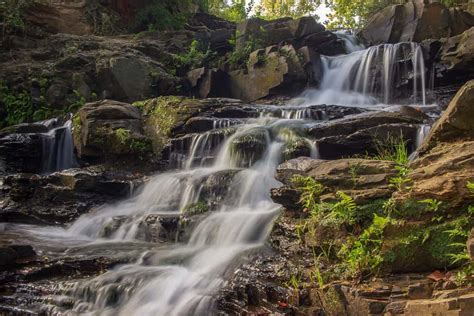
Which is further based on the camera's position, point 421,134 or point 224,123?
point 224,123

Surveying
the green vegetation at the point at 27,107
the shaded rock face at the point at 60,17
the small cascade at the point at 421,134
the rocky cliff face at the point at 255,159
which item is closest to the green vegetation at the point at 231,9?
the rocky cliff face at the point at 255,159

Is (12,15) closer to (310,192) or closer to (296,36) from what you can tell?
(296,36)

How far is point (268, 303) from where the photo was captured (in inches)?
187

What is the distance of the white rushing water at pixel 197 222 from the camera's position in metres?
5.34

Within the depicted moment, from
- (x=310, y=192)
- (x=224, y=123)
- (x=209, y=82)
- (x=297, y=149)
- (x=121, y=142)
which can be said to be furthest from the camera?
(x=209, y=82)

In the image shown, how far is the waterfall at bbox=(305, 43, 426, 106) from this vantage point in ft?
47.3

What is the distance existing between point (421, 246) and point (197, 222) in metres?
3.68

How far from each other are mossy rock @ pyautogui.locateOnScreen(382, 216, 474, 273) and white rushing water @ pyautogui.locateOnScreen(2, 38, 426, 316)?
1922mm

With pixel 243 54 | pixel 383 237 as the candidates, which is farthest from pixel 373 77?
→ pixel 383 237

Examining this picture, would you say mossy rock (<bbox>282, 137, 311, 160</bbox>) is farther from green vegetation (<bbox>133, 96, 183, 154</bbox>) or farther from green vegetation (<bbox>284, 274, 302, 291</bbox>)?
green vegetation (<bbox>284, 274, 302, 291</bbox>)

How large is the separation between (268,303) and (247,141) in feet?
17.1

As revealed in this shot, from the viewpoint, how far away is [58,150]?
12375mm

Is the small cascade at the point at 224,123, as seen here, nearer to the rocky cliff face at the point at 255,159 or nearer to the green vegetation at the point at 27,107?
the rocky cliff face at the point at 255,159

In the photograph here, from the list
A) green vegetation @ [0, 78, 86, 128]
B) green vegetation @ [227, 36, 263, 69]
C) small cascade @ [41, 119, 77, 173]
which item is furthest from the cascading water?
green vegetation @ [227, 36, 263, 69]
